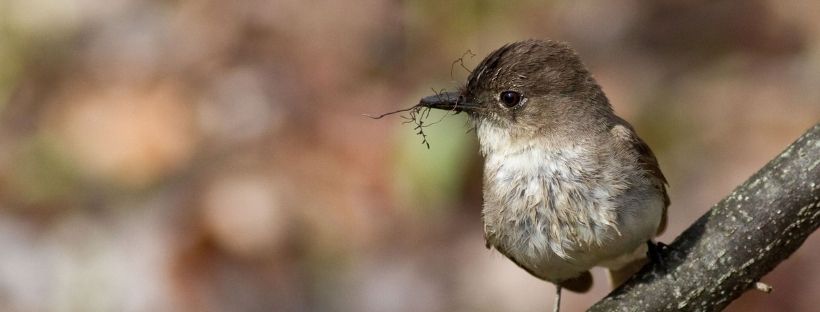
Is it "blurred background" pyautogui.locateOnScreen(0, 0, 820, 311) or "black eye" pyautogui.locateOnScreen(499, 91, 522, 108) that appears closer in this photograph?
"black eye" pyautogui.locateOnScreen(499, 91, 522, 108)

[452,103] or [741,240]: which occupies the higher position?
[452,103]

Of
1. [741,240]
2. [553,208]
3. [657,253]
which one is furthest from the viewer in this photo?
[553,208]

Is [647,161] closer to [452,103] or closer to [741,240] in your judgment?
[741,240]

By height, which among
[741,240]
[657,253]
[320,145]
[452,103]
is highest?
[452,103]

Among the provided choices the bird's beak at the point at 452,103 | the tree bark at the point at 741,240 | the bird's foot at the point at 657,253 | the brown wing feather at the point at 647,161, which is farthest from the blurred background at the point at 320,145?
the tree bark at the point at 741,240

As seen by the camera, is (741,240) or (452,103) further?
(452,103)

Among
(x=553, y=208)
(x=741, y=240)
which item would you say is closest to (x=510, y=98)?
(x=553, y=208)

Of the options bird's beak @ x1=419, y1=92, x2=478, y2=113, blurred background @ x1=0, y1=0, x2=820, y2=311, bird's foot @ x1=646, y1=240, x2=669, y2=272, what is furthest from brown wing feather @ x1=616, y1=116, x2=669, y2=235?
blurred background @ x1=0, y1=0, x2=820, y2=311

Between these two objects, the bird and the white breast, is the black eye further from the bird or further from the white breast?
the white breast
